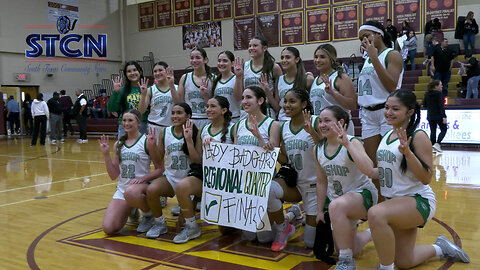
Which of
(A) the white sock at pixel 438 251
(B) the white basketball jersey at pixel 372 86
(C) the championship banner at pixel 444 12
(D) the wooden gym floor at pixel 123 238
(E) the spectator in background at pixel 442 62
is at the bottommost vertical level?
(D) the wooden gym floor at pixel 123 238

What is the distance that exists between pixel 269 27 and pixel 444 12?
6456 mm

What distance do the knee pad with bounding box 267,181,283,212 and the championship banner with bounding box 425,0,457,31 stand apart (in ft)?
43.2

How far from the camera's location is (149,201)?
13.5 feet

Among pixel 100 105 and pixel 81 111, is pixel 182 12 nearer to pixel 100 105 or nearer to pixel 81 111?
pixel 100 105

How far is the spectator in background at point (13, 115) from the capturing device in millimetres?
17250

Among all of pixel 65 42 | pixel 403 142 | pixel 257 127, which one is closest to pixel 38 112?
pixel 65 42

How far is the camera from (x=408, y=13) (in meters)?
15.0

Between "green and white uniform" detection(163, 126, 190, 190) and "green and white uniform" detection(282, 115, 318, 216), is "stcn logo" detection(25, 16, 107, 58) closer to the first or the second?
"green and white uniform" detection(163, 126, 190, 190)

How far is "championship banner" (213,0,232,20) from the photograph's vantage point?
18719 millimetres

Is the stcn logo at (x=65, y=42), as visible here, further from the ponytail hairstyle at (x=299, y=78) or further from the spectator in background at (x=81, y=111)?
the ponytail hairstyle at (x=299, y=78)

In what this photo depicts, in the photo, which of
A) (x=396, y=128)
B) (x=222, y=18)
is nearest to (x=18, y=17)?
(x=222, y=18)

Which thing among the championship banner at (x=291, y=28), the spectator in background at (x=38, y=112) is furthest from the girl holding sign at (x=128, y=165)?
the championship banner at (x=291, y=28)

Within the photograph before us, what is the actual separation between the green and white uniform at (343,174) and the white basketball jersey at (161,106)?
228cm

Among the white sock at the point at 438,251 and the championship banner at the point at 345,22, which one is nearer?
the white sock at the point at 438,251
